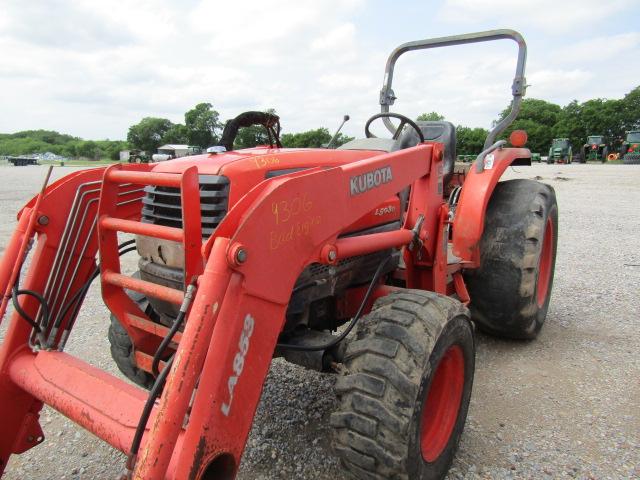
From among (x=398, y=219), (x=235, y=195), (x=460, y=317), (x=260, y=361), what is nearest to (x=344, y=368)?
(x=260, y=361)

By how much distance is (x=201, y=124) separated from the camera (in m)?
50.5

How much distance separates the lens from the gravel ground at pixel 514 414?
103 inches

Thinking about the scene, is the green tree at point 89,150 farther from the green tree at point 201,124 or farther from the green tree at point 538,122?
the green tree at point 538,122

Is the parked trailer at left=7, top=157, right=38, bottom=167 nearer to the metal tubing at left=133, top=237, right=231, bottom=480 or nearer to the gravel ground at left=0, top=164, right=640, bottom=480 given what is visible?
the gravel ground at left=0, top=164, right=640, bottom=480

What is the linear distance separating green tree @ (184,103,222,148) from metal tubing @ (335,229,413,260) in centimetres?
4711

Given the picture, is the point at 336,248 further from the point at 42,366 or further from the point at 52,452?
the point at 52,452

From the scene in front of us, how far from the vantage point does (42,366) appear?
7.63 feet

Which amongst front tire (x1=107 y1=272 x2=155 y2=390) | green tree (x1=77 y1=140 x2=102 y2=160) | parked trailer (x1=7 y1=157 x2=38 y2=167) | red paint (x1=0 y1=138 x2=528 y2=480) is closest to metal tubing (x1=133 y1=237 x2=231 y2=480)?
red paint (x1=0 y1=138 x2=528 y2=480)

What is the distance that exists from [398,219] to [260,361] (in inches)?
64.5

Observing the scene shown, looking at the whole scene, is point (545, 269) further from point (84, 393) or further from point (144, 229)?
point (84, 393)

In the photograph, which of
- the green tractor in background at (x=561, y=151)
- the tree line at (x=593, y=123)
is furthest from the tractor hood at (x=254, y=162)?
the tree line at (x=593, y=123)

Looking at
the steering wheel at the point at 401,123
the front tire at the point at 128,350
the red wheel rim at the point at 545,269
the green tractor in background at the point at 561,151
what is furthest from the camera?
the green tractor in background at the point at 561,151

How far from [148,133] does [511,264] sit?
6344cm

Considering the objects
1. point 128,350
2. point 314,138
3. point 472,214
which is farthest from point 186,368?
point 314,138
